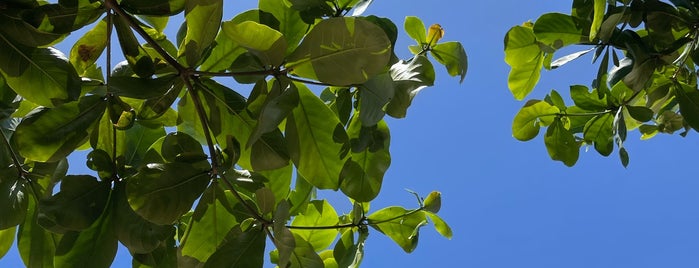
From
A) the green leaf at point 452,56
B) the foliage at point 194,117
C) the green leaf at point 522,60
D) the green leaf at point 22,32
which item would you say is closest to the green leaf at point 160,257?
the foliage at point 194,117

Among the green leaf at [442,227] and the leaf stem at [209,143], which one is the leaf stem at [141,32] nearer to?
the leaf stem at [209,143]

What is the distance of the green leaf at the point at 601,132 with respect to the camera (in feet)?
5.67

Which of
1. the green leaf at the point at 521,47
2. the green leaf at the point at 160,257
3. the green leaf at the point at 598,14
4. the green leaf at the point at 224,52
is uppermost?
the green leaf at the point at 521,47

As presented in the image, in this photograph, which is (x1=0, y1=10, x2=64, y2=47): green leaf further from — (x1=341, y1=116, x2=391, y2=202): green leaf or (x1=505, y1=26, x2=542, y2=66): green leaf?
(x1=505, y1=26, x2=542, y2=66): green leaf

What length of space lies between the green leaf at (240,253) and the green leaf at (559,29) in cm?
81

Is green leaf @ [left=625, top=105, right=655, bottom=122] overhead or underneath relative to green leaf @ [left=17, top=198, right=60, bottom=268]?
overhead

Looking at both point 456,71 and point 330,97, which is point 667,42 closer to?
point 456,71

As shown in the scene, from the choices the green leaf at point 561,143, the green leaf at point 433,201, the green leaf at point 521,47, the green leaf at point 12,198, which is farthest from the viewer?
the green leaf at point 561,143

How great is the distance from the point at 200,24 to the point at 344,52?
8.7 inches

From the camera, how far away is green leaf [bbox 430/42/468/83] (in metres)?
1.33

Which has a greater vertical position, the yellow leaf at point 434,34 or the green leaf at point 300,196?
the yellow leaf at point 434,34

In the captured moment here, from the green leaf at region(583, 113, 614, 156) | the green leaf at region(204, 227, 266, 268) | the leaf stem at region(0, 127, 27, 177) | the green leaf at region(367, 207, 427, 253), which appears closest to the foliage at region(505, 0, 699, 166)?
the green leaf at region(583, 113, 614, 156)

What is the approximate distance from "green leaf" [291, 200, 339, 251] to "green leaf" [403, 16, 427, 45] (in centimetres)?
42

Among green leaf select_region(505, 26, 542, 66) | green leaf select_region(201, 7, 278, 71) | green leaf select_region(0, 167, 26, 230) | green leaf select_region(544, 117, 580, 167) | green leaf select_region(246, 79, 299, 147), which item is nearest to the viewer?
green leaf select_region(246, 79, 299, 147)
